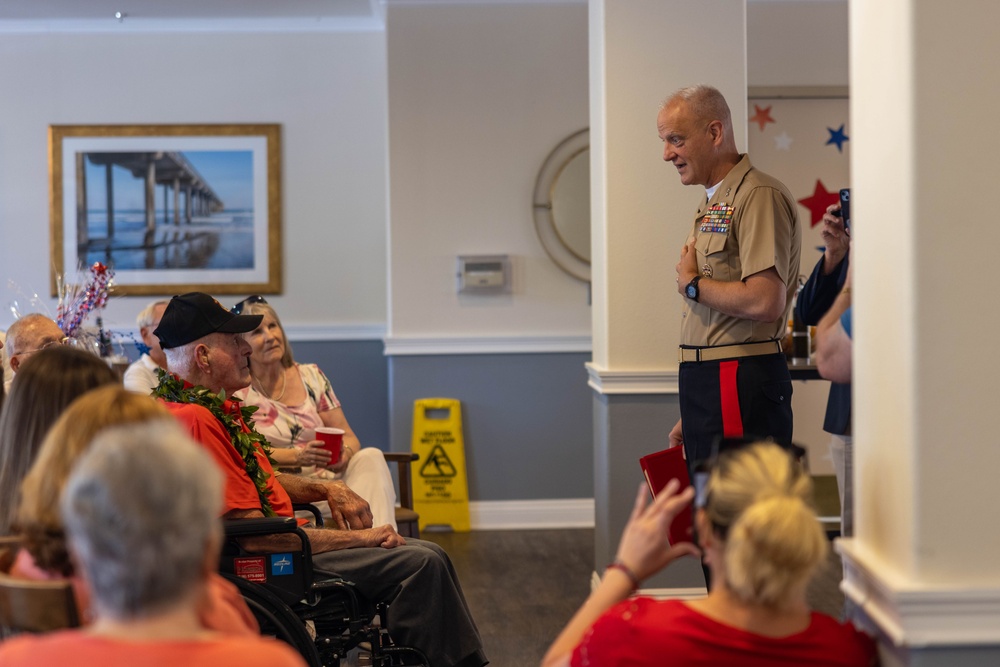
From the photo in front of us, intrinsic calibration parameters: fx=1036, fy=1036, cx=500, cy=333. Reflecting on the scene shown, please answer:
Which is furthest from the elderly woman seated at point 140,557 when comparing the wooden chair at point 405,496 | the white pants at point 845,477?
the wooden chair at point 405,496

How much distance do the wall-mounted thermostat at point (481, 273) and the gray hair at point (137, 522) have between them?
4427mm

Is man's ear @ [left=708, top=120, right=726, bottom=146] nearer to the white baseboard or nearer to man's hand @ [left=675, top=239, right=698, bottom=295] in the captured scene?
man's hand @ [left=675, top=239, right=698, bottom=295]

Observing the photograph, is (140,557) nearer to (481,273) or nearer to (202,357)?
(202,357)

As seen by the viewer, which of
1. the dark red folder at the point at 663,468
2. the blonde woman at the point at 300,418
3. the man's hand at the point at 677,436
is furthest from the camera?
the blonde woman at the point at 300,418

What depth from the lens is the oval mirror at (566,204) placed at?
5637mm

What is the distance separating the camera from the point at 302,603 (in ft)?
8.46

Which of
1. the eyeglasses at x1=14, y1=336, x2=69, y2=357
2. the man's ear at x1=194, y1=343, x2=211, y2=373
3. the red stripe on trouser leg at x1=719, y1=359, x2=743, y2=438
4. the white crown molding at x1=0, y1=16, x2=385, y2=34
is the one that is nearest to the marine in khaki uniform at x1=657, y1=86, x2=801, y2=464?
the red stripe on trouser leg at x1=719, y1=359, x2=743, y2=438

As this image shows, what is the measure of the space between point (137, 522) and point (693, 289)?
1.89 meters

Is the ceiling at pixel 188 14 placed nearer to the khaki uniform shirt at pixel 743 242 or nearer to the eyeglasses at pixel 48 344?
the eyeglasses at pixel 48 344

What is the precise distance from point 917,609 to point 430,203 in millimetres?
4443

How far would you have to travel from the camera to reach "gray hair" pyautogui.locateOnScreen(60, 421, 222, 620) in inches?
43.9

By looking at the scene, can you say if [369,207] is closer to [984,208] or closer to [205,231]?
[205,231]

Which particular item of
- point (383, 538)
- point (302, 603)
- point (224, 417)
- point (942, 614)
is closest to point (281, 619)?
point (302, 603)

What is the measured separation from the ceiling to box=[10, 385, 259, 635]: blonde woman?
14.5ft
